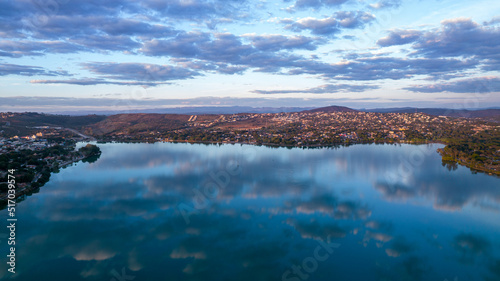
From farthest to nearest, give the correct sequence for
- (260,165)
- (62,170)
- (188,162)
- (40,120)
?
(40,120), (188,162), (260,165), (62,170)

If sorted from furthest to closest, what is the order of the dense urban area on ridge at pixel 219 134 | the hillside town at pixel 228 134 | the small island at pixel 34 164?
the hillside town at pixel 228 134, the dense urban area on ridge at pixel 219 134, the small island at pixel 34 164

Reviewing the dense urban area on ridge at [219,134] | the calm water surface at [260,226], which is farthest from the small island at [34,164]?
the calm water surface at [260,226]

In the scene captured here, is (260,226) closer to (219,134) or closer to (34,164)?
(34,164)

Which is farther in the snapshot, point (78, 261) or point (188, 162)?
point (188, 162)

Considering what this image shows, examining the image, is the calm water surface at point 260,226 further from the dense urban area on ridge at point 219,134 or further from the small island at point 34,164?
the dense urban area on ridge at point 219,134

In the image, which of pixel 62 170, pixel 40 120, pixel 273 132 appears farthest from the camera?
pixel 40 120

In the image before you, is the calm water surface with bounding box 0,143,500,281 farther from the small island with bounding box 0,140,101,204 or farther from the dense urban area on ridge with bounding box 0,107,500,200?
the dense urban area on ridge with bounding box 0,107,500,200

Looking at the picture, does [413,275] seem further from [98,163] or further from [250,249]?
[98,163]

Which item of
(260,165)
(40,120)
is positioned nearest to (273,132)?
(260,165)
